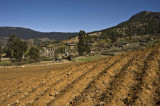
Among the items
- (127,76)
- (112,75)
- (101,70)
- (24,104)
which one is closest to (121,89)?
(127,76)

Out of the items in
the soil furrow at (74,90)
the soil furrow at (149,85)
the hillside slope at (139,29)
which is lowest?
the soil furrow at (74,90)

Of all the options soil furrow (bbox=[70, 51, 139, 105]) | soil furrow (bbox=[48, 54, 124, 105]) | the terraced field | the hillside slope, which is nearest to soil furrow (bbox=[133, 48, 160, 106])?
the terraced field

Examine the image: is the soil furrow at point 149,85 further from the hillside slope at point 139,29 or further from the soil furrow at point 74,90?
the hillside slope at point 139,29

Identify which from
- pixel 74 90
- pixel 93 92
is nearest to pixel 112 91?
pixel 93 92

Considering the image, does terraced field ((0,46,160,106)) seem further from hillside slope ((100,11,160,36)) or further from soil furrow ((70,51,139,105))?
hillside slope ((100,11,160,36))

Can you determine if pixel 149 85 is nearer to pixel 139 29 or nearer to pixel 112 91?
pixel 112 91

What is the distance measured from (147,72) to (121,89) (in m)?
1.53

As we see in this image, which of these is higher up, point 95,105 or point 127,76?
point 127,76

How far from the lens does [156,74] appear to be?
15.9ft

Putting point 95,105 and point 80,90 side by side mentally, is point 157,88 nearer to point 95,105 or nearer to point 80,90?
point 95,105

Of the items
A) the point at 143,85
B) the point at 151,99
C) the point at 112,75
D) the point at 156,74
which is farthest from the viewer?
the point at 112,75

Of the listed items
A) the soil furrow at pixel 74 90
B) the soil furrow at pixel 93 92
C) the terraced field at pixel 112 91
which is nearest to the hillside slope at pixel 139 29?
the terraced field at pixel 112 91

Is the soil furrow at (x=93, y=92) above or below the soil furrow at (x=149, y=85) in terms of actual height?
below

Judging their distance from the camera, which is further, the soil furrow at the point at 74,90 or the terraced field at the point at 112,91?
the soil furrow at the point at 74,90
